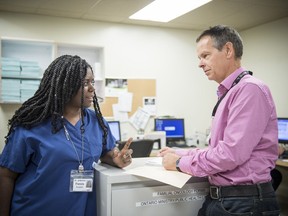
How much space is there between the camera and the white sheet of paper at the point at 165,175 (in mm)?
1105

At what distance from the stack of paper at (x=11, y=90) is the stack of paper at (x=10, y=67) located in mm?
83

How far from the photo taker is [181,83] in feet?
15.8

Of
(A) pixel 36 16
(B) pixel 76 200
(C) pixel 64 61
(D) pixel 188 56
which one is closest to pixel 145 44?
(D) pixel 188 56

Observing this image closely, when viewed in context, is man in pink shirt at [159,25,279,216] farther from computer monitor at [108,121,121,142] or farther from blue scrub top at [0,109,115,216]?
computer monitor at [108,121,121,142]

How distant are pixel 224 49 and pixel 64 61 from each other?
0.69 meters

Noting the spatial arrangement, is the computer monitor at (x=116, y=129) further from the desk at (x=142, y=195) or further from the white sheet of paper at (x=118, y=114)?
the desk at (x=142, y=195)

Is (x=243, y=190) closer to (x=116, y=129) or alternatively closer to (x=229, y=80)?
(x=229, y=80)

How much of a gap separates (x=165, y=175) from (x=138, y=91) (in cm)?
340

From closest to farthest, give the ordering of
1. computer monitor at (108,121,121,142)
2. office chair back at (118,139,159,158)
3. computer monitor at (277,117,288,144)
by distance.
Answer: office chair back at (118,139,159,158) → computer monitor at (277,117,288,144) → computer monitor at (108,121,121,142)

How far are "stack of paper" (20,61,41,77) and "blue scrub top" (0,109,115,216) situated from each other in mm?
2666

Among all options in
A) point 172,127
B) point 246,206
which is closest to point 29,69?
point 172,127

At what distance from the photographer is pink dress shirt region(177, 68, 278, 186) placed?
1074mm

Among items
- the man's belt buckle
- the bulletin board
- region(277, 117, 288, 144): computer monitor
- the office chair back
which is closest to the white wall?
the bulletin board

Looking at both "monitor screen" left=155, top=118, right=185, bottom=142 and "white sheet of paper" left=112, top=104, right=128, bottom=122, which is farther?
"monitor screen" left=155, top=118, right=185, bottom=142
